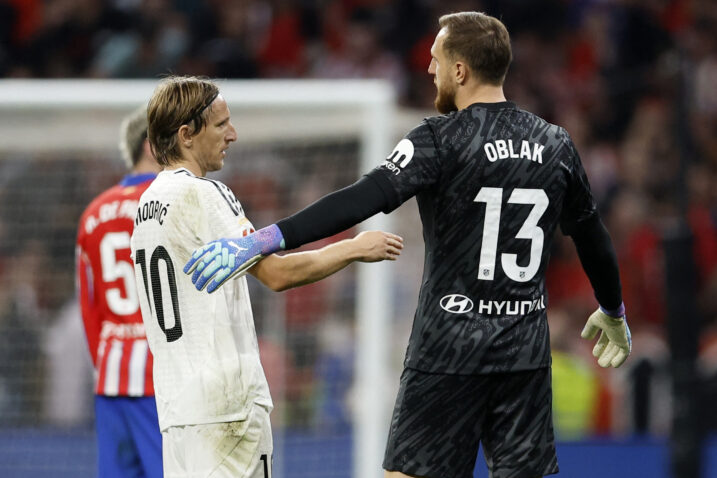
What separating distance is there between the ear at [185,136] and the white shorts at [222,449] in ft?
2.64

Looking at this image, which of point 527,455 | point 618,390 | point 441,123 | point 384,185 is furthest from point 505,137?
point 618,390

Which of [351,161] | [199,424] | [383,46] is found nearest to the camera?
[199,424]

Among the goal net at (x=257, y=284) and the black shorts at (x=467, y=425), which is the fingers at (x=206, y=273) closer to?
the black shorts at (x=467, y=425)

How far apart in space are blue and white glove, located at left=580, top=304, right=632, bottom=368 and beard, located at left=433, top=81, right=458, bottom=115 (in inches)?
35.4

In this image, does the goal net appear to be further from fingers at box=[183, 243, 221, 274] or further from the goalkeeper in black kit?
fingers at box=[183, 243, 221, 274]

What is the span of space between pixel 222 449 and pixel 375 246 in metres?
0.73

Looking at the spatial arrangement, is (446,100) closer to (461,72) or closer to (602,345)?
(461,72)

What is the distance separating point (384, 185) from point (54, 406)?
4.30 meters

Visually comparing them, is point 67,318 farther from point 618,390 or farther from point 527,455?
point 527,455

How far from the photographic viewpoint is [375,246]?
335cm

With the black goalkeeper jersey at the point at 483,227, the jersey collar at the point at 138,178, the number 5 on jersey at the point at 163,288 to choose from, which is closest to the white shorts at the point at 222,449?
the number 5 on jersey at the point at 163,288

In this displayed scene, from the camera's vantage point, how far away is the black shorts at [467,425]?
11.7 ft

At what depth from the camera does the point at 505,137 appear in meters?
3.54

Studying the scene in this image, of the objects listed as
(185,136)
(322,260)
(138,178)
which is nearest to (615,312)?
(322,260)
